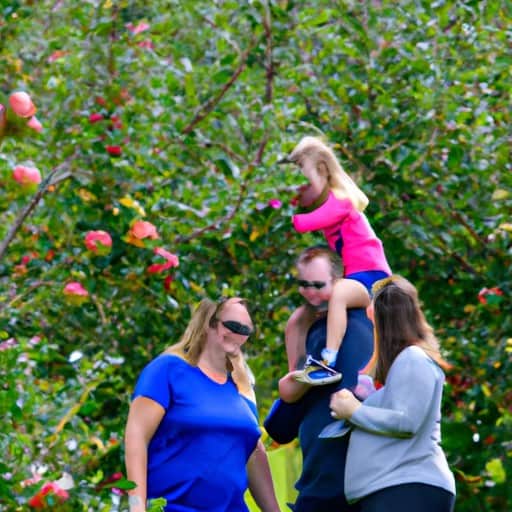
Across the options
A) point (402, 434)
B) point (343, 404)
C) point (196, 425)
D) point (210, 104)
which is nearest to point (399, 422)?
point (402, 434)

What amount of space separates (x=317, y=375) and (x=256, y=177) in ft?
7.04

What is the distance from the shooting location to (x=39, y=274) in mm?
5902

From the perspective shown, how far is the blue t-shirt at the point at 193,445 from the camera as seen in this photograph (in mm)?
3764

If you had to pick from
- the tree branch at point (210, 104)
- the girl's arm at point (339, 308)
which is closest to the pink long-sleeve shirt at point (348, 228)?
the girl's arm at point (339, 308)

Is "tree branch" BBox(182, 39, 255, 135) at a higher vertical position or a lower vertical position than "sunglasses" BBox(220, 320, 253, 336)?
higher

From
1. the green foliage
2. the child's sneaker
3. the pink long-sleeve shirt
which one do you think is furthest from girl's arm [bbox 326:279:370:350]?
the green foliage

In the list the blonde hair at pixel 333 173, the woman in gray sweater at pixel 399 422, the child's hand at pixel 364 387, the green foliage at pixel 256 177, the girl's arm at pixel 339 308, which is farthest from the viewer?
the green foliage at pixel 256 177

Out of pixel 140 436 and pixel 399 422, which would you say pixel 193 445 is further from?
pixel 399 422

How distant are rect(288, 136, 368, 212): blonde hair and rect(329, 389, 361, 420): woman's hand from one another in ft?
2.34

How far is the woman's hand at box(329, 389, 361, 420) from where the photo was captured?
3.45 meters

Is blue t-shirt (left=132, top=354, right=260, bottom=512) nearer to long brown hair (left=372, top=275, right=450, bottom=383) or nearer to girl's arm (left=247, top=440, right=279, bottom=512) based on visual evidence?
girl's arm (left=247, top=440, right=279, bottom=512)

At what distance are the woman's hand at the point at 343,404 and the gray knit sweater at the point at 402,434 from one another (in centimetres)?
2

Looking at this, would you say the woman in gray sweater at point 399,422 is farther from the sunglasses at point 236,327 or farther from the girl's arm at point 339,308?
the sunglasses at point 236,327

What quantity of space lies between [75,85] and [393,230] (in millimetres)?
1553
